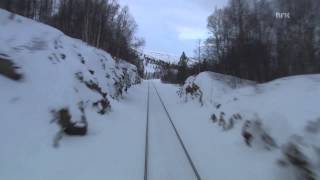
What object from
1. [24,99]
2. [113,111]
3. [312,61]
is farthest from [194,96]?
[24,99]

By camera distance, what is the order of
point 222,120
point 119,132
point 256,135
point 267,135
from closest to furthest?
1. point 267,135
2. point 256,135
3. point 119,132
4. point 222,120

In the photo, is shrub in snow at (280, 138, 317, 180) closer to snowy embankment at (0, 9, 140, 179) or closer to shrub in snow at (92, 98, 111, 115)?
snowy embankment at (0, 9, 140, 179)

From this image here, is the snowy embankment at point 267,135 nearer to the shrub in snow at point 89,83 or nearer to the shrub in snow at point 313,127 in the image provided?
the shrub in snow at point 313,127

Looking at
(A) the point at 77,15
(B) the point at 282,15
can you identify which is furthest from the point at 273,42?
(A) the point at 77,15

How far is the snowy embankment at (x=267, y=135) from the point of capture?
9531 mm

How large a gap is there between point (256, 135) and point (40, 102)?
681 cm

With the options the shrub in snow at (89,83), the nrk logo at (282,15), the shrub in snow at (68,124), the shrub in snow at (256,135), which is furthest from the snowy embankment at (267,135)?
the nrk logo at (282,15)

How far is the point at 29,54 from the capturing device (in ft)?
54.4

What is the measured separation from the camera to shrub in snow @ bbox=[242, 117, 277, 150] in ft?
42.2

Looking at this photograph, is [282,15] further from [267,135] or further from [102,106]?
Result: [267,135]

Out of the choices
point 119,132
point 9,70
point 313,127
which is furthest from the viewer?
point 119,132

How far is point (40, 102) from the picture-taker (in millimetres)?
14195

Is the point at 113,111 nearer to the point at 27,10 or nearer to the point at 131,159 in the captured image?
the point at 131,159

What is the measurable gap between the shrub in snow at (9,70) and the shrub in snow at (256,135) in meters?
7.64
